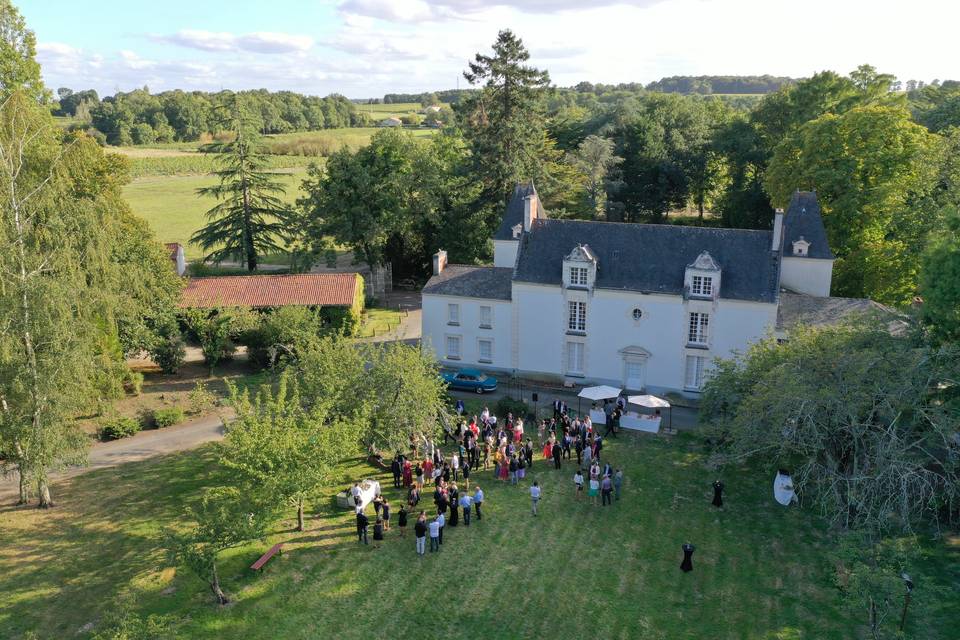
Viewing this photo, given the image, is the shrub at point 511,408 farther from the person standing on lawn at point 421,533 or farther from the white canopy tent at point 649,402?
the person standing on lawn at point 421,533

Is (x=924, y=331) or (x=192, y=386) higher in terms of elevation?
(x=924, y=331)

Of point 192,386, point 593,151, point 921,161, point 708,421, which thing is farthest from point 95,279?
point 593,151

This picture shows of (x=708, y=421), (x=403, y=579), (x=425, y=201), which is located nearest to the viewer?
(x=403, y=579)

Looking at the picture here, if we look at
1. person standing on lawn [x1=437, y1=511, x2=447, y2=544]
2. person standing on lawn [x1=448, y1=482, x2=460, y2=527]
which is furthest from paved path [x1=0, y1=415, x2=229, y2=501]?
person standing on lawn [x1=437, y1=511, x2=447, y2=544]

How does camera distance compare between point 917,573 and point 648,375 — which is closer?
point 917,573

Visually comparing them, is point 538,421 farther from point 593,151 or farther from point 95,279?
point 593,151

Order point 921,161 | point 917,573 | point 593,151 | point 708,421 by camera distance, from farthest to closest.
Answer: point 593,151
point 921,161
point 708,421
point 917,573

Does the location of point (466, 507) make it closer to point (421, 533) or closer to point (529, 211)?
point (421, 533)

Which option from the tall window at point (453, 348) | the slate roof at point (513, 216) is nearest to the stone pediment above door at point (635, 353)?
the tall window at point (453, 348)
